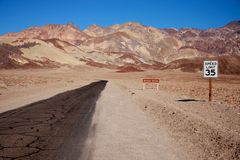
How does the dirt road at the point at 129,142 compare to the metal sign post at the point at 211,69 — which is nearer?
the dirt road at the point at 129,142

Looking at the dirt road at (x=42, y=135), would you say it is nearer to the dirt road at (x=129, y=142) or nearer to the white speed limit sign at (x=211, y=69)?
the dirt road at (x=129, y=142)

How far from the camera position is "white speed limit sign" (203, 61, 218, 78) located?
18.6 meters

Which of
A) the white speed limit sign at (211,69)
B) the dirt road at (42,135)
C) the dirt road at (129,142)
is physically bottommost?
the dirt road at (129,142)

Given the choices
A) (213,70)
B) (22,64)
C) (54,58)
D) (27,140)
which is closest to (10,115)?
(27,140)

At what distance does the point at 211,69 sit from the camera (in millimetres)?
18672

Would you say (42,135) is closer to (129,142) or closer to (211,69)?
Result: (129,142)

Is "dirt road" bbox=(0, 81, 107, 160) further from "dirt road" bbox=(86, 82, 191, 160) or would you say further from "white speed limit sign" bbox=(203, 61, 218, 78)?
"white speed limit sign" bbox=(203, 61, 218, 78)

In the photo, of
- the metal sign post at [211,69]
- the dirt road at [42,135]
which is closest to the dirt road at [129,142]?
the dirt road at [42,135]

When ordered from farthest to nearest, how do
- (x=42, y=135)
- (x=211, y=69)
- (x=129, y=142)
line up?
(x=211, y=69) < (x=42, y=135) < (x=129, y=142)

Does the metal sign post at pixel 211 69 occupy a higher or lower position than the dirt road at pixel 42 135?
higher

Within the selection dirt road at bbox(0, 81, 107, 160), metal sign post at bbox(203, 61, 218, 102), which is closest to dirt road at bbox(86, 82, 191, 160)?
dirt road at bbox(0, 81, 107, 160)

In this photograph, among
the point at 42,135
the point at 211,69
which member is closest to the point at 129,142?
the point at 42,135

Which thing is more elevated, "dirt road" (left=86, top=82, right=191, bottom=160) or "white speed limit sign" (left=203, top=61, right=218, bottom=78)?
"white speed limit sign" (left=203, top=61, right=218, bottom=78)

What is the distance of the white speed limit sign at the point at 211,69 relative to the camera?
60.9ft
